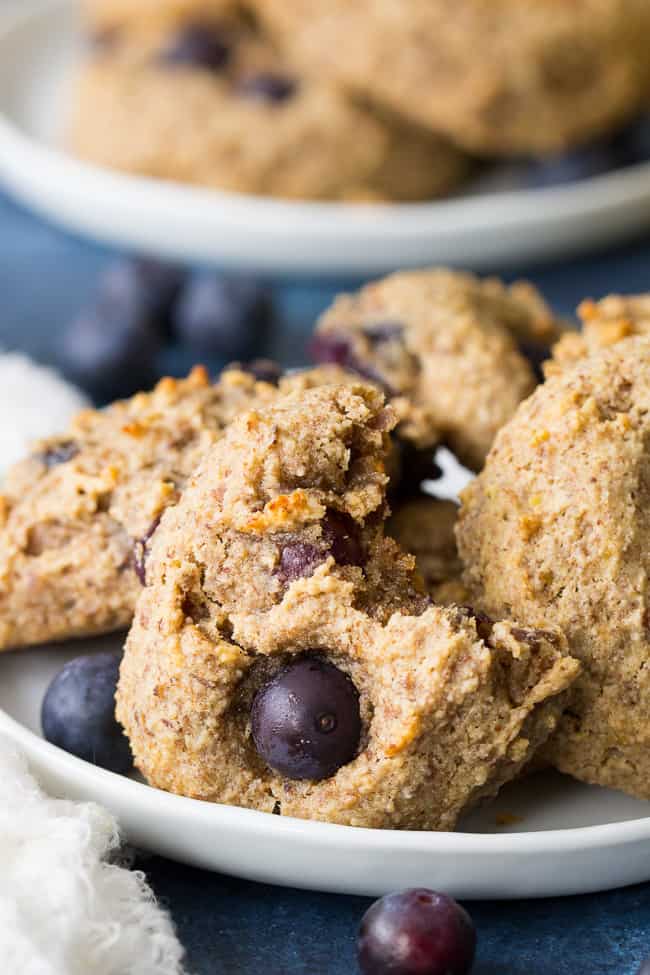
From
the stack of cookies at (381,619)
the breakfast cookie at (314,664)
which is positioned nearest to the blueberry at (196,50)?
the stack of cookies at (381,619)

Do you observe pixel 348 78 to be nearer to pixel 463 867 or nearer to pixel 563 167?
pixel 563 167

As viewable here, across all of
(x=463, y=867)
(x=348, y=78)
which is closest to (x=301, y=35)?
(x=348, y=78)

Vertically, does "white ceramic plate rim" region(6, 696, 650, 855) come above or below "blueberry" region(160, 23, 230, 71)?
below

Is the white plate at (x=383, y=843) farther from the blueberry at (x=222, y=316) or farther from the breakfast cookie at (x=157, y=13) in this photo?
the breakfast cookie at (x=157, y=13)

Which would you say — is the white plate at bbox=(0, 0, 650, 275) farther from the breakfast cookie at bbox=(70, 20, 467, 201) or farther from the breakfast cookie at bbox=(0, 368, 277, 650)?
the breakfast cookie at bbox=(0, 368, 277, 650)

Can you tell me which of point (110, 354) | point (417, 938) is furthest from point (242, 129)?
point (417, 938)

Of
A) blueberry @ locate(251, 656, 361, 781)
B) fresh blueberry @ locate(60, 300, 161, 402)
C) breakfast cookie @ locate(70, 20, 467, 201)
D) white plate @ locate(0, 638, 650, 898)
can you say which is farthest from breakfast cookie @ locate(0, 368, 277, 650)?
breakfast cookie @ locate(70, 20, 467, 201)

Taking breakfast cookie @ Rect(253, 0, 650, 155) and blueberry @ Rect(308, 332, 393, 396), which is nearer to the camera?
blueberry @ Rect(308, 332, 393, 396)

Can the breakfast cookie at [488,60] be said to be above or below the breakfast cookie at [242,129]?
above
